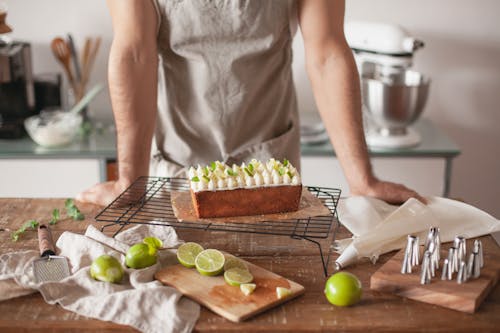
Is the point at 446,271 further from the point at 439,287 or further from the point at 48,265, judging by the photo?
the point at 48,265

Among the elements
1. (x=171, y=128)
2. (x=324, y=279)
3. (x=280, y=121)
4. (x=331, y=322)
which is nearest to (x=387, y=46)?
(x=280, y=121)

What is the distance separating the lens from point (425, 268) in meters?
1.30

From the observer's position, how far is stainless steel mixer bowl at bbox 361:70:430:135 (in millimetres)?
2750

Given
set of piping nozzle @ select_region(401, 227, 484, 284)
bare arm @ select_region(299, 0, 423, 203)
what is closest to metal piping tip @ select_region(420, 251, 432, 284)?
set of piping nozzle @ select_region(401, 227, 484, 284)

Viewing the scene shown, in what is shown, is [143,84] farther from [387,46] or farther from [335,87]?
[387,46]

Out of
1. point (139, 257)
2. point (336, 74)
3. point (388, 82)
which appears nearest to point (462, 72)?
point (388, 82)

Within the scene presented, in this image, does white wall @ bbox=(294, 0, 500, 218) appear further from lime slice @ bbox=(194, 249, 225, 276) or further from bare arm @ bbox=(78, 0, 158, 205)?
lime slice @ bbox=(194, 249, 225, 276)

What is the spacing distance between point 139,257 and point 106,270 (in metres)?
0.08

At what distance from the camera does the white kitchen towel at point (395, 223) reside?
4.89ft

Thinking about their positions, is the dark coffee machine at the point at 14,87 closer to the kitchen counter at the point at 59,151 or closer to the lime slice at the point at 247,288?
the kitchen counter at the point at 59,151

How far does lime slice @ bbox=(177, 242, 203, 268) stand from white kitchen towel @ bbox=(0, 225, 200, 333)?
3 centimetres

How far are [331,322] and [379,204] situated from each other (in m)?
0.56

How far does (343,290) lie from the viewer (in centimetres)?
125

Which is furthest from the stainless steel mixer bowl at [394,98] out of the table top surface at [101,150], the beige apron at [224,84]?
the beige apron at [224,84]
